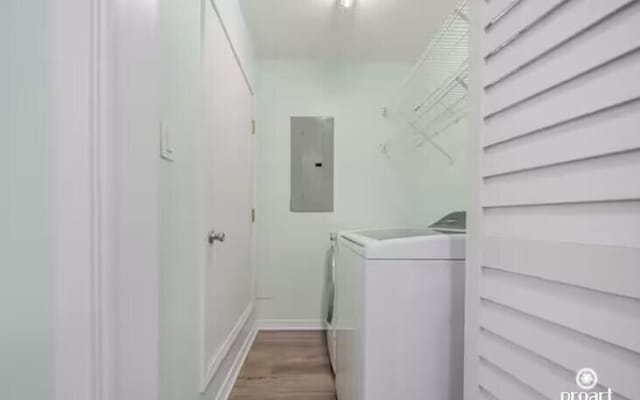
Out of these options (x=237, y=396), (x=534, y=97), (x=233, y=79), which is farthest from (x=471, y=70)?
(x=237, y=396)

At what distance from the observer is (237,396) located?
1.82 meters

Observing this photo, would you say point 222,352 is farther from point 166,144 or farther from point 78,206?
point 78,206

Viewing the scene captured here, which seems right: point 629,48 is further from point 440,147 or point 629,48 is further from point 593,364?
point 440,147

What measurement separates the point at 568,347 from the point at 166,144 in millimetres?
1088

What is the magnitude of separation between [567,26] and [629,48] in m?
0.11

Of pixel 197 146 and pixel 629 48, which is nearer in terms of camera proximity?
pixel 629 48

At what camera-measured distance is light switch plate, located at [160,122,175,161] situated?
0.99 meters

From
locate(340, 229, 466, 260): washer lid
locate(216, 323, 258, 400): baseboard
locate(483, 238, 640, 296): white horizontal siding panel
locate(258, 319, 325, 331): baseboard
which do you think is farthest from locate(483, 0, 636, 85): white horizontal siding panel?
locate(258, 319, 325, 331): baseboard

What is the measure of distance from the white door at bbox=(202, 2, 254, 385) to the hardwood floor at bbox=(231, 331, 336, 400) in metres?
0.29

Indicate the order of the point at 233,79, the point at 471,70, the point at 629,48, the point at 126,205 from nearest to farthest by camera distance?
the point at 629,48 → the point at 126,205 → the point at 471,70 → the point at 233,79

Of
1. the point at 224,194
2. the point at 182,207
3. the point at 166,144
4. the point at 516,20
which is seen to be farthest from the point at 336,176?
the point at 516,20

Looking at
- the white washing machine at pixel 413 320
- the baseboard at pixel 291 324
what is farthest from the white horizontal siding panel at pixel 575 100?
the baseboard at pixel 291 324
